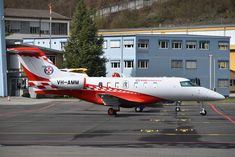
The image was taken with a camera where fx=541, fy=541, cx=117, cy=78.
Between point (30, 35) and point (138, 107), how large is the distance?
212 feet

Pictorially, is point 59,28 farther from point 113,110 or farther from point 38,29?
point 113,110

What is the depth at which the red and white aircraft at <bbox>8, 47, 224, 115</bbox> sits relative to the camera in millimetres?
35031

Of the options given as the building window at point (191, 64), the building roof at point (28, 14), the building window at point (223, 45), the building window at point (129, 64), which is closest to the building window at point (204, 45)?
the building window at point (223, 45)

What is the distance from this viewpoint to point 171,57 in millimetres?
78875

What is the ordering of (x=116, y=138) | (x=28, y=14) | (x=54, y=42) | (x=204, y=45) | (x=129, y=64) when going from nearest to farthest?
(x=116, y=138) < (x=129, y=64) < (x=204, y=45) < (x=54, y=42) < (x=28, y=14)

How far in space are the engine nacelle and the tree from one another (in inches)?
1442

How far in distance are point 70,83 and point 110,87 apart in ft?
8.78

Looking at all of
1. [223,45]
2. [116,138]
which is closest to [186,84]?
[116,138]

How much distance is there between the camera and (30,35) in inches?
3915

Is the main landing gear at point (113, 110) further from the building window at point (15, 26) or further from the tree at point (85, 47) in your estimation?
the building window at point (15, 26)

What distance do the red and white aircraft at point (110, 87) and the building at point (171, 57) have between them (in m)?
41.2

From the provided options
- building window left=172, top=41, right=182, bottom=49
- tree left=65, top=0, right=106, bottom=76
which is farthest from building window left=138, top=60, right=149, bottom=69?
tree left=65, top=0, right=106, bottom=76

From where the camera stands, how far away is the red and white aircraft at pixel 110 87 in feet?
115

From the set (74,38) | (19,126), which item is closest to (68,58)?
(74,38)
